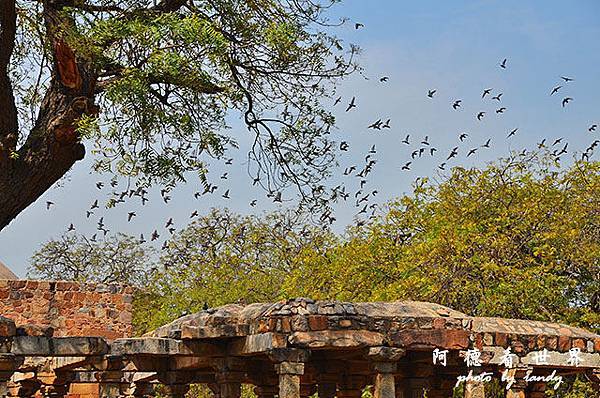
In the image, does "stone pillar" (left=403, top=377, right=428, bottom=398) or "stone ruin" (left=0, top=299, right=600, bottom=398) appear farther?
"stone pillar" (left=403, top=377, right=428, bottom=398)

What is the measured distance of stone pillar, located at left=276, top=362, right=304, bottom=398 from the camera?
11.0 metres

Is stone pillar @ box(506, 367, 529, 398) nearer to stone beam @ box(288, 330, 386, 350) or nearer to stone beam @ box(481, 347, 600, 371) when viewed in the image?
stone beam @ box(481, 347, 600, 371)

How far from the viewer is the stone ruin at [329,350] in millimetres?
11227

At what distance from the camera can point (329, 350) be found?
39.5ft

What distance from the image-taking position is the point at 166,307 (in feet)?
88.2

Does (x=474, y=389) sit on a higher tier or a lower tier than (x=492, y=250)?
lower

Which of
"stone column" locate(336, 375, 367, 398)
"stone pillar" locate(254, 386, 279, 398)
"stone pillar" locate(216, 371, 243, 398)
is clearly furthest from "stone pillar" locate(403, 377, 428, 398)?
"stone pillar" locate(216, 371, 243, 398)

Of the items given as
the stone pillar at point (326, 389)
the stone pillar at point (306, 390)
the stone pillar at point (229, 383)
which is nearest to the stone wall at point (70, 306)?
the stone pillar at point (306, 390)

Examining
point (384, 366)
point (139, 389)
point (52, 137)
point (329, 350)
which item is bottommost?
point (139, 389)

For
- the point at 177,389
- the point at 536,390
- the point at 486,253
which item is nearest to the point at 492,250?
the point at 486,253

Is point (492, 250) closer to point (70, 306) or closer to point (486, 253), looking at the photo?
point (486, 253)

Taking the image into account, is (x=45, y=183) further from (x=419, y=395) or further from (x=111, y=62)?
(x=419, y=395)

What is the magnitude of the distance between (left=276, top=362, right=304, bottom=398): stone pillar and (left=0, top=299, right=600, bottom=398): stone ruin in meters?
0.01

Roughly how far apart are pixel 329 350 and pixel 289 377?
1.09 metres
